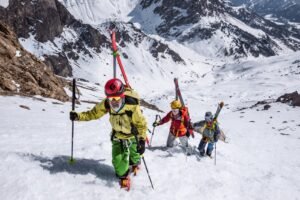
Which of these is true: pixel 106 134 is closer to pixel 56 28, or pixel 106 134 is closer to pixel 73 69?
pixel 73 69

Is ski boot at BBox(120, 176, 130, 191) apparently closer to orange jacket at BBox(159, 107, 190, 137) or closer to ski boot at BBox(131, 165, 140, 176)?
ski boot at BBox(131, 165, 140, 176)

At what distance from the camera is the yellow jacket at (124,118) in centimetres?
820

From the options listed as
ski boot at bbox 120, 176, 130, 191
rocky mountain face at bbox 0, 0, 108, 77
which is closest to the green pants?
ski boot at bbox 120, 176, 130, 191

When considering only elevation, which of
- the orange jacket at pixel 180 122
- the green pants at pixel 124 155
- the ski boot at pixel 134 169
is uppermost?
the orange jacket at pixel 180 122

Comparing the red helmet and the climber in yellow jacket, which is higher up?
the red helmet

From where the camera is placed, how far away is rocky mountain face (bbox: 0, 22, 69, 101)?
24272mm

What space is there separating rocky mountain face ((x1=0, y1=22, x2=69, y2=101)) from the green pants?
16.4m

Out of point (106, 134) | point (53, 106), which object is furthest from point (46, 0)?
point (106, 134)

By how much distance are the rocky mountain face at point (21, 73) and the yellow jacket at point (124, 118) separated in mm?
16038

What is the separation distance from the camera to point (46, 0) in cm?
14475

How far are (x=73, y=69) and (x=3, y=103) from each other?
11110cm

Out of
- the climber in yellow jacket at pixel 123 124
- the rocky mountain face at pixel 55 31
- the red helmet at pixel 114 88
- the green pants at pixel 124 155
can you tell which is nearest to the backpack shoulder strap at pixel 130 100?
the climber in yellow jacket at pixel 123 124

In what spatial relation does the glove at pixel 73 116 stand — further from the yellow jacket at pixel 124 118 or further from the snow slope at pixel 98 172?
the snow slope at pixel 98 172

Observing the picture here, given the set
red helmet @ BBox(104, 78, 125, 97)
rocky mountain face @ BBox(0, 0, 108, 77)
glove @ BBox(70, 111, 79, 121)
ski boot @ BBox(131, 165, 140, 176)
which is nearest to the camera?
red helmet @ BBox(104, 78, 125, 97)
